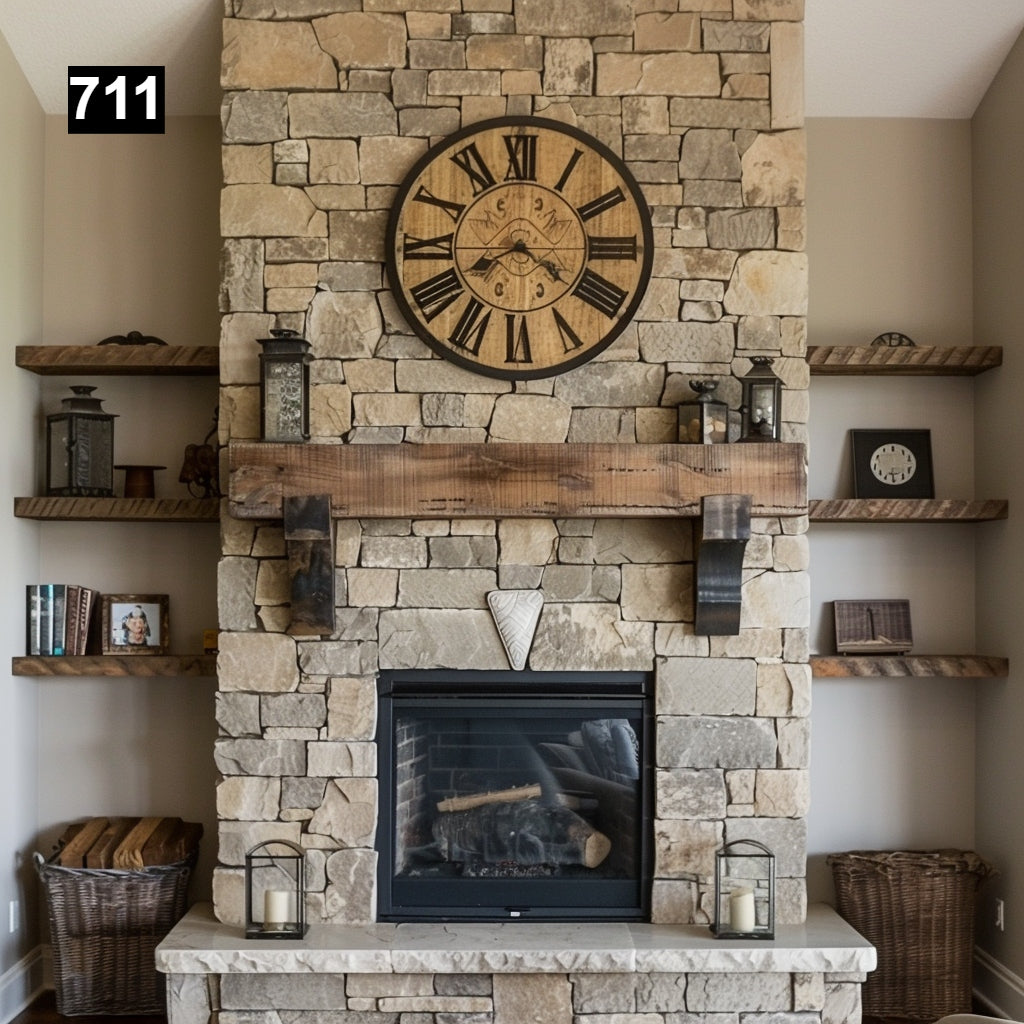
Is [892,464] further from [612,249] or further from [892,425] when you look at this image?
[612,249]

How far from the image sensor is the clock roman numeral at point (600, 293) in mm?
3393

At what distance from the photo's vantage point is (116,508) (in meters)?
3.72

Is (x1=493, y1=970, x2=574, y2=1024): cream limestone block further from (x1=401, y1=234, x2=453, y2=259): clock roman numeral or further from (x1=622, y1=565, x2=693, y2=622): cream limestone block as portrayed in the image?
(x1=401, y1=234, x2=453, y2=259): clock roman numeral

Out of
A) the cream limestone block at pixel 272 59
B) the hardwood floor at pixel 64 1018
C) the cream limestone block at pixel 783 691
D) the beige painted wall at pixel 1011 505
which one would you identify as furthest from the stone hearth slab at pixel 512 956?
the cream limestone block at pixel 272 59

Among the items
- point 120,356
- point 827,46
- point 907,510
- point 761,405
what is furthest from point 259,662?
point 827,46

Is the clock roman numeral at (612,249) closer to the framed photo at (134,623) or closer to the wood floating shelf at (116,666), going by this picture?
the wood floating shelf at (116,666)

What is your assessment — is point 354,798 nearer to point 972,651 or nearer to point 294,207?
point 294,207

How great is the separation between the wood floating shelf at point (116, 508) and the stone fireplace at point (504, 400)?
1.19ft

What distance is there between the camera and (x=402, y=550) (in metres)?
3.41

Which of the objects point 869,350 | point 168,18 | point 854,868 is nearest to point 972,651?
point 854,868

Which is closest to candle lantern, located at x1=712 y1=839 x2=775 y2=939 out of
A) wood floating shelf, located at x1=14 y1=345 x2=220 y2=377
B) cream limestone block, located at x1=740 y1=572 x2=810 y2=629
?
cream limestone block, located at x1=740 y1=572 x2=810 y2=629

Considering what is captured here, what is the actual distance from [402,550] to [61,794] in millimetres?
1572

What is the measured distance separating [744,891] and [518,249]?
1974 mm

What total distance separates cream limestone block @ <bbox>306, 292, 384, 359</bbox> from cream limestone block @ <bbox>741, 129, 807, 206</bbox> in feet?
3.86
